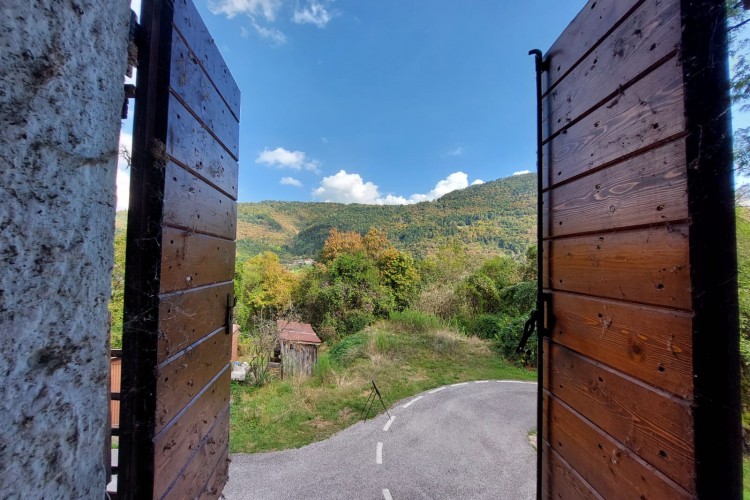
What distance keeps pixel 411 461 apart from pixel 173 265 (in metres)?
4.50

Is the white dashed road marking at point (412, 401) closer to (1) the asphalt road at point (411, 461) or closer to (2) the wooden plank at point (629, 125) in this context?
(1) the asphalt road at point (411, 461)

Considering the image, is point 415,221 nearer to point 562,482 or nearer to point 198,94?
point 562,482

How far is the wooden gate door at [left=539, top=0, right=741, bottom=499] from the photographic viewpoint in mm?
648

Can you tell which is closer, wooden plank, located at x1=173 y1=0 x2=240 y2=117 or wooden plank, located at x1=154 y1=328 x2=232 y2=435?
wooden plank, located at x1=154 y1=328 x2=232 y2=435

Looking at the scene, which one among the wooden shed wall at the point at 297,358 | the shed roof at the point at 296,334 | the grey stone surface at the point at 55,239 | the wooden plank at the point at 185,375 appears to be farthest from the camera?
the shed roof at the point at 296,334

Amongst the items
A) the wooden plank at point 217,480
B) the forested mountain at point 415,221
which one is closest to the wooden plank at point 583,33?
the wooden plank at point 217,480

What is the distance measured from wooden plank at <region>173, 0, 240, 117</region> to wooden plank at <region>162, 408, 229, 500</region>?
4.65ft

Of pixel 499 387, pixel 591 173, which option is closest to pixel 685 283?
pixel 591 173

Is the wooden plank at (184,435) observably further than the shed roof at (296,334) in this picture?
No

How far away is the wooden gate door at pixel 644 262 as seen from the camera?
65 centimetres

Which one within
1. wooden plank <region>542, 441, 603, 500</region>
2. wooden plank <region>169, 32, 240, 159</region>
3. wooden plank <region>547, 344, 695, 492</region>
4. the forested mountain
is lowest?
wooden plank <region>542, 441, 603, 500</region>

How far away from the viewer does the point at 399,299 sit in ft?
46.3

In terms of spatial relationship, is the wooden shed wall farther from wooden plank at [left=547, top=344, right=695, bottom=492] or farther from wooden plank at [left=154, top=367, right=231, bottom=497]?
wooden plank at [left=547, top=344, right=695, bottom=492]

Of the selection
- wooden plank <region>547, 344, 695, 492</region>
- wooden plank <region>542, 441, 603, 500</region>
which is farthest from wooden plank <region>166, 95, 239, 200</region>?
wooden plank <region>542, 441, 603, 500</region>
